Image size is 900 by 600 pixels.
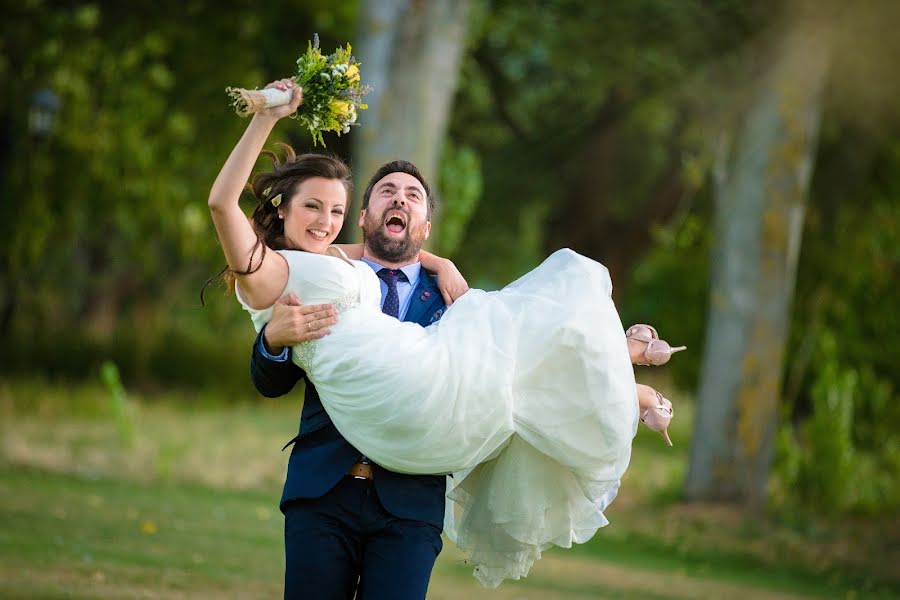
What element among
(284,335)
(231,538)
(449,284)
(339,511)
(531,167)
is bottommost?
(231,538)

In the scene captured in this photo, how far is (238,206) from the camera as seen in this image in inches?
155

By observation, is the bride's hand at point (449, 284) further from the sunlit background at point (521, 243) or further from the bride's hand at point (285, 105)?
the sunlit background at point (521, 243)

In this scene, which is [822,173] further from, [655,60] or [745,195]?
[745,195]

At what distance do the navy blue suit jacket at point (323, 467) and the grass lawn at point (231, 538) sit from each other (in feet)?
11.7

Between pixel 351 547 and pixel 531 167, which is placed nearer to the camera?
pixel 351 547

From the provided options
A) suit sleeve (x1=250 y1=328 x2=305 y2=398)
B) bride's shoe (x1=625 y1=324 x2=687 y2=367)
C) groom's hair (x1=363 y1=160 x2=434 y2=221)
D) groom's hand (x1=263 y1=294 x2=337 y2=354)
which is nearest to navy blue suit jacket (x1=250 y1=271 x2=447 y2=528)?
suit sleeve (x1=250 y1=328 x2=305 y2=398)

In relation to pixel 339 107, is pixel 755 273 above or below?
above

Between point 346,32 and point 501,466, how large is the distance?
17975mm

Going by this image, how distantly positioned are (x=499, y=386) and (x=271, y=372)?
0.73 metres

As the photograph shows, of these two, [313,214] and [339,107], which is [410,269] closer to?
[313,214]

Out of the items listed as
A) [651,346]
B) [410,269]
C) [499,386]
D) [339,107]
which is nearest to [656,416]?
[651,346]

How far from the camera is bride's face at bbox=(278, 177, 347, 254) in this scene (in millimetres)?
4352

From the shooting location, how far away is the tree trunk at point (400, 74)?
12625 mm

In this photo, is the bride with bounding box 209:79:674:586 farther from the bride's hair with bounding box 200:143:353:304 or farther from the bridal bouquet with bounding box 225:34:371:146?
the bridal bouquet with bounding box 225:34:371:146
